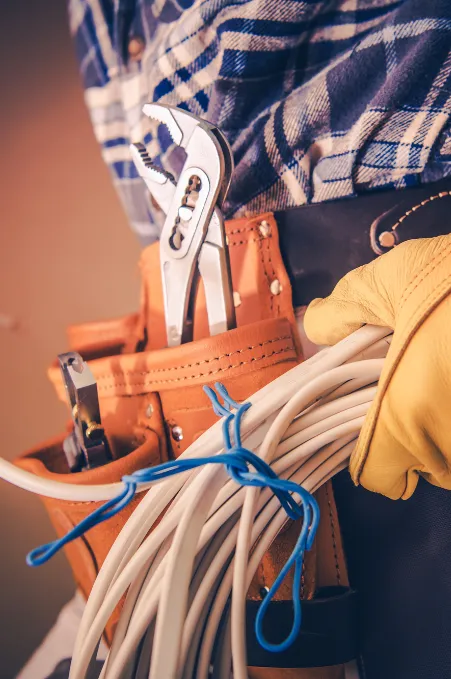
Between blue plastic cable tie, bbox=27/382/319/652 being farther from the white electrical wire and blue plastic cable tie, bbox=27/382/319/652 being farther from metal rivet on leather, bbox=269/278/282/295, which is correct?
metal rivet on leather, bbox=269/278/282/295

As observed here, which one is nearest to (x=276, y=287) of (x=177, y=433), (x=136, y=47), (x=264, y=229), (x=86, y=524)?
A: (x=264, y=229)

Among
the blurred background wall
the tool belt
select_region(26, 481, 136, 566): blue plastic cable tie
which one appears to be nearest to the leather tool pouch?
the tool belt

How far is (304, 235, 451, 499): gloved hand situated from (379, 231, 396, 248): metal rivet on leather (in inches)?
3.1

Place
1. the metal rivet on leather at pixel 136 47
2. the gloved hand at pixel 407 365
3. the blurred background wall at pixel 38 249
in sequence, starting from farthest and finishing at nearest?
the blurred background wall at pixel 38 249, the metal rivet on leather at pixel 136 47, the gloved hand at pixel 407 365

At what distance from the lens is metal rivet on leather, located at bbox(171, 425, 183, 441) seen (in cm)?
46

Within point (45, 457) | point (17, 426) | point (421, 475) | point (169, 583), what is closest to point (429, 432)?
point (421, 475)

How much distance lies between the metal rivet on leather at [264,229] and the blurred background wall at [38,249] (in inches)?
16.8

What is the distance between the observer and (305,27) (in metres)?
0.46

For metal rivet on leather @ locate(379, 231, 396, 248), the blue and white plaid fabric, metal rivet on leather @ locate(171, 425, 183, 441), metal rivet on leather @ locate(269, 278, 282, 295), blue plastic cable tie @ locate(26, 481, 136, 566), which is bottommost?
metal rivet on leather @ locate(171, 425, 183, 441)

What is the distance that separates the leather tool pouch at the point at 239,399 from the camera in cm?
42

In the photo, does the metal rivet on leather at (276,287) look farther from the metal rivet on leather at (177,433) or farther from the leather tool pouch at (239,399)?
the metal rivet on leather at (177,433)

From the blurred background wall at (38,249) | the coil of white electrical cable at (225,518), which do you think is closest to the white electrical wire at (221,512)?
the coil of white electrical cable at (225,518)

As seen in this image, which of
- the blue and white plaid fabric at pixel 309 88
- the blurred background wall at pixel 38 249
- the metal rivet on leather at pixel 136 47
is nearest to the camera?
the blue and white plaid fabric at pixel 309 88

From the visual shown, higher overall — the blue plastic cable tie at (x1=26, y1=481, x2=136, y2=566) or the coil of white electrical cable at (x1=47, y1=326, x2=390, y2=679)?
the blue plastic cable tie at (x1=26, y1=481, x2=136, y2=566)
